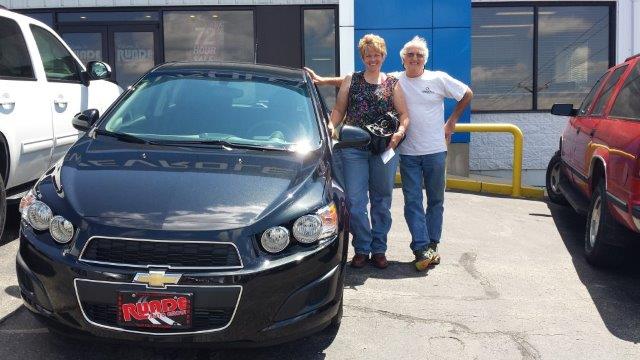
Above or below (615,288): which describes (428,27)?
above

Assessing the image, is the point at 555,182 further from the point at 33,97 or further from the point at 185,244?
the point at 185,244

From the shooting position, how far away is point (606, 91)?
623 centimetres

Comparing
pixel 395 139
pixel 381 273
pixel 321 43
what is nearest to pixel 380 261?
pixel 381 273

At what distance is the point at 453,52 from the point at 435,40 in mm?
333

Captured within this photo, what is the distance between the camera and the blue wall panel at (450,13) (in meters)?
10.2

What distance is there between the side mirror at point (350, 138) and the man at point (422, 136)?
0.84 m

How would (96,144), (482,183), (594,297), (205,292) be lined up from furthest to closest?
(482,183), (594,297), (96,144), (205,292)

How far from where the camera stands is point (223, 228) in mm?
2975

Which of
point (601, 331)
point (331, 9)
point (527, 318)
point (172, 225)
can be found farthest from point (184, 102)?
point (331, 9)

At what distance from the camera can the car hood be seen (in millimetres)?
3021

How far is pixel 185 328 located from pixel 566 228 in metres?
4.95

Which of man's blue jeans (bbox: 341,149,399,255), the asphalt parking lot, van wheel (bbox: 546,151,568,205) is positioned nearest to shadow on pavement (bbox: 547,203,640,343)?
the asphalt parking lot

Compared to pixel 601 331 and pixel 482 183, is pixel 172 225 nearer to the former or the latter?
pixel 601 331

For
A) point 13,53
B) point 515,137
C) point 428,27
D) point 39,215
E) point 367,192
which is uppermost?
point 428,27
